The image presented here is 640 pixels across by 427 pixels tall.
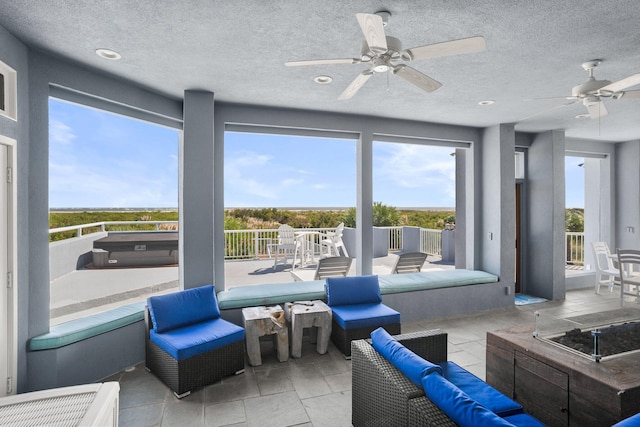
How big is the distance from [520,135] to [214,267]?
578cm

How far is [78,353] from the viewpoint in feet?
9.62

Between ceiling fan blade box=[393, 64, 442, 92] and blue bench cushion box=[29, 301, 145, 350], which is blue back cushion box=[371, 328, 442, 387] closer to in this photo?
ceiling fan blade box=[393, 64, 442, 92]

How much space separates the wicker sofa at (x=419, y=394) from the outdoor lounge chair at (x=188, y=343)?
1.34m

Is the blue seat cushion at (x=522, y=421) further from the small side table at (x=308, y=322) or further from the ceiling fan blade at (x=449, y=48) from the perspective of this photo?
the ceiling fan blade at (x=449, y=48)

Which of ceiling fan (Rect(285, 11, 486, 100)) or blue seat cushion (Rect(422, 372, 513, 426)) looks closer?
blue seat cushion (Rect(422, 372, 513, 426))

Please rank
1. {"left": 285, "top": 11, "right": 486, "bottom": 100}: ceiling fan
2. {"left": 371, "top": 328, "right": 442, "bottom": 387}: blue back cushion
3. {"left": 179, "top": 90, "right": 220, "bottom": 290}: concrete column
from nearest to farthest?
{"left": 371, "top": 328, "right": 442, "bottom": 387}: blue back cushion
{"left": 285, "top": 11, "right": 486, "bottom": 100}: ceiling fan
{"left": 179, "top": 90, "right": 220, "bottom": 290}: concrete column

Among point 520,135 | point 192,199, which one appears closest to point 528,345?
point 192,199

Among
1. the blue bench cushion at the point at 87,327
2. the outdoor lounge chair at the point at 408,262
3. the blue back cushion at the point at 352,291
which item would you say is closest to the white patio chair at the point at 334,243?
the outdoor lounge chair at the point at 408,262

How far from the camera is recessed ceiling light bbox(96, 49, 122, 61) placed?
2.84 metres

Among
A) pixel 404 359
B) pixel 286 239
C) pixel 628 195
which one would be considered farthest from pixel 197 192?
pixel 628 195

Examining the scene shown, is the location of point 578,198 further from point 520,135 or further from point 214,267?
point 214,267

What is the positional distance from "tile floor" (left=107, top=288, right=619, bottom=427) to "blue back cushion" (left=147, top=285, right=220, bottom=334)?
0.53 meters

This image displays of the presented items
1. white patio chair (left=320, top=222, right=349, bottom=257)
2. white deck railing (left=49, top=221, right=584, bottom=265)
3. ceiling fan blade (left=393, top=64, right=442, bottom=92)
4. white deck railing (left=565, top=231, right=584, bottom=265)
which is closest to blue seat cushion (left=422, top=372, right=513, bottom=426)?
ceiling fan blade (left=393, top=64, right=442, bottom=92)

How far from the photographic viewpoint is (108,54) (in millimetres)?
2895
